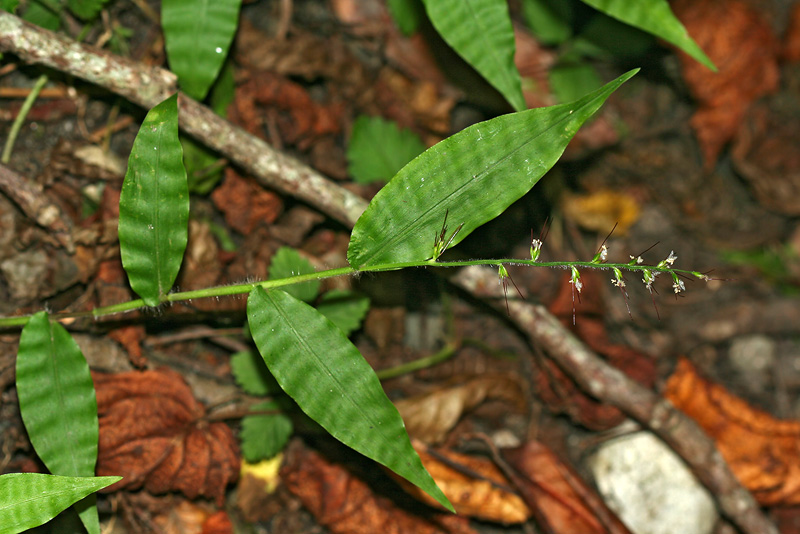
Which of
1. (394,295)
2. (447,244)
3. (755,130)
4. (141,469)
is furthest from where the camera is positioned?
(755,130)

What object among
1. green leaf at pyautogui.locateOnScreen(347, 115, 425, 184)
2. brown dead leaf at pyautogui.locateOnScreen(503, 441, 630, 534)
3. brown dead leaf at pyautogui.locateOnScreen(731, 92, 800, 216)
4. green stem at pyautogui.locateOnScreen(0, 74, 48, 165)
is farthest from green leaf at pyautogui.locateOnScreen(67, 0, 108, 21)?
brown dead leaf at pyautogui.locateOnScreen(731, 92, 800, 216)

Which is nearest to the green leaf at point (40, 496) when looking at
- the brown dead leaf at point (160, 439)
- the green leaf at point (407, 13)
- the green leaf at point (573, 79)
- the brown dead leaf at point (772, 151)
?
the brown dead leaf at point (160, 439)

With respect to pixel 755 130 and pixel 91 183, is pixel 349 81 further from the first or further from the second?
pixel 755 130

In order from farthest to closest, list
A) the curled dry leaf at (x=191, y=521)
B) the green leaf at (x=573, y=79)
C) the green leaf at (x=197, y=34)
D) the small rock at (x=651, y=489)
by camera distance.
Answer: the green leaf at (x=573, y=79)
the small rock at (x=651, y=489)
the curled dry leaf at (x=191, y=521)
the green leaf at (x=197, y=34)

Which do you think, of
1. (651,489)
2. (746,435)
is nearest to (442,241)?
(651,489)

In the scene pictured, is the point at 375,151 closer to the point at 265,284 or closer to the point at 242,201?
the point at 242,201

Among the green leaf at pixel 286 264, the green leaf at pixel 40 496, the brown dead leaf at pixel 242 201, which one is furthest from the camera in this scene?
the brown dead leaf at pixel 242 201

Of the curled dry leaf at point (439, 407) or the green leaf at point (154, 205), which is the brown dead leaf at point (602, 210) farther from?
the green leaf at point (154, 205)

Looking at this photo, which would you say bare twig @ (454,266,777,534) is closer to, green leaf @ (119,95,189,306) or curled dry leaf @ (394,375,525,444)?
curled dry leaf @ (394,375,525,444)

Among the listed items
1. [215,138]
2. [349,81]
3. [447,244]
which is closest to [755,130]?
[349,81]
